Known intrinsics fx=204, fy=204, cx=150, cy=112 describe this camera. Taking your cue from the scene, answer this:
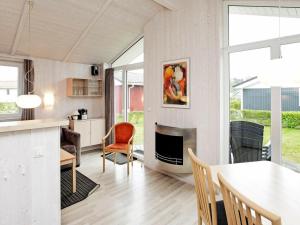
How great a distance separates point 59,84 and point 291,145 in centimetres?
494

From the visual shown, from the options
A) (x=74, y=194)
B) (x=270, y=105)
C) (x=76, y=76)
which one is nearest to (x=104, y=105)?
(x=76, y=76)

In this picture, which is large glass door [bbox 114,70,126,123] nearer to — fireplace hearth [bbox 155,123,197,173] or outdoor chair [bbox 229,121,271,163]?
fireplace hearth [bbox 155,123,197,173]

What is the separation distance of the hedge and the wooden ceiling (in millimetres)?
2477

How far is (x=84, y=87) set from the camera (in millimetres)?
5578

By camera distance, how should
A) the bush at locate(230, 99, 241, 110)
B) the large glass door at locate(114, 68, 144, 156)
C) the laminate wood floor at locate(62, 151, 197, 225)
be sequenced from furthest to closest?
the large glass door at locate(114, 68, 144, 156), the bush at locate(230, 99, 241, 110), the laminate wood floor at locate(62, 151, 197, 225)

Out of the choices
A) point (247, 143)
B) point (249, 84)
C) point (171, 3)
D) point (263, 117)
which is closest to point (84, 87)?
point (171, 3)

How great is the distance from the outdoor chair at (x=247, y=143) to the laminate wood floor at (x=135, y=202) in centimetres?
93

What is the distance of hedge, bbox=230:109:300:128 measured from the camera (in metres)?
2.48

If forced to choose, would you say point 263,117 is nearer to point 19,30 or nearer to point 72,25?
point 72,25

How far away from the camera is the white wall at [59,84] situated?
4836 millimetres

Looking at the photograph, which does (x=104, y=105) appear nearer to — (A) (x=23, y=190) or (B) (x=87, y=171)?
(B) (x=87, y=171)

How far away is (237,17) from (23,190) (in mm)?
3425

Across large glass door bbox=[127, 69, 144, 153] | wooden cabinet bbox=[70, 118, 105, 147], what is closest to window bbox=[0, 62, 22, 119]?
wooden cabinet bbox=[70, 118, 105, 147]

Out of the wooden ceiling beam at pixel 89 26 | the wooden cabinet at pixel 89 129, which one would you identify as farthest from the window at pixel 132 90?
the wooden ceiling beam at pixel 89 26
